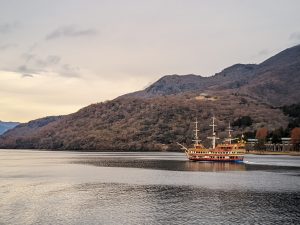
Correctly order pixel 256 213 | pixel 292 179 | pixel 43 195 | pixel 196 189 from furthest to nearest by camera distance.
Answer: pixel 292 179
pixel 196 189
pixel 43 195
pixel 256 213

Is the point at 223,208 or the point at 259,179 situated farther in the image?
the point at 259,179

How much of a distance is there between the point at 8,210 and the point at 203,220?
94.8 ft

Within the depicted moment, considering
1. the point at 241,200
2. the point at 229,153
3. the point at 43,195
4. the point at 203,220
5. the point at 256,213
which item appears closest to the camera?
the point at 203,220

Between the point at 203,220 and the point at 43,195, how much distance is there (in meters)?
36.2

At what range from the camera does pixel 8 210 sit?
211 ft

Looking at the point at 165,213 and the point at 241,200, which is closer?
the point at 165,213

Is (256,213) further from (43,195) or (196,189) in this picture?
(43,195)

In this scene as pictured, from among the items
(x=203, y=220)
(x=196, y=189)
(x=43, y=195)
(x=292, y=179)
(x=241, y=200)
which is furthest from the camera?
(x=292, y=179)

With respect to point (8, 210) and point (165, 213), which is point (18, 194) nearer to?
point (8, 210)

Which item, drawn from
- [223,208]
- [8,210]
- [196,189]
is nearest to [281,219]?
[223,208]

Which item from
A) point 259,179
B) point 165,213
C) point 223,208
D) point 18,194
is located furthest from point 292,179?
point 18,194

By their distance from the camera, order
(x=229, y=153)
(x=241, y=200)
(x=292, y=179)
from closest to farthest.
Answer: (x=241, y=200)
(x=292, y=179)
(x=229, y=153)

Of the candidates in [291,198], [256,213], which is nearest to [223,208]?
[256,213]

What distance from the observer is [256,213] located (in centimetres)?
6366
